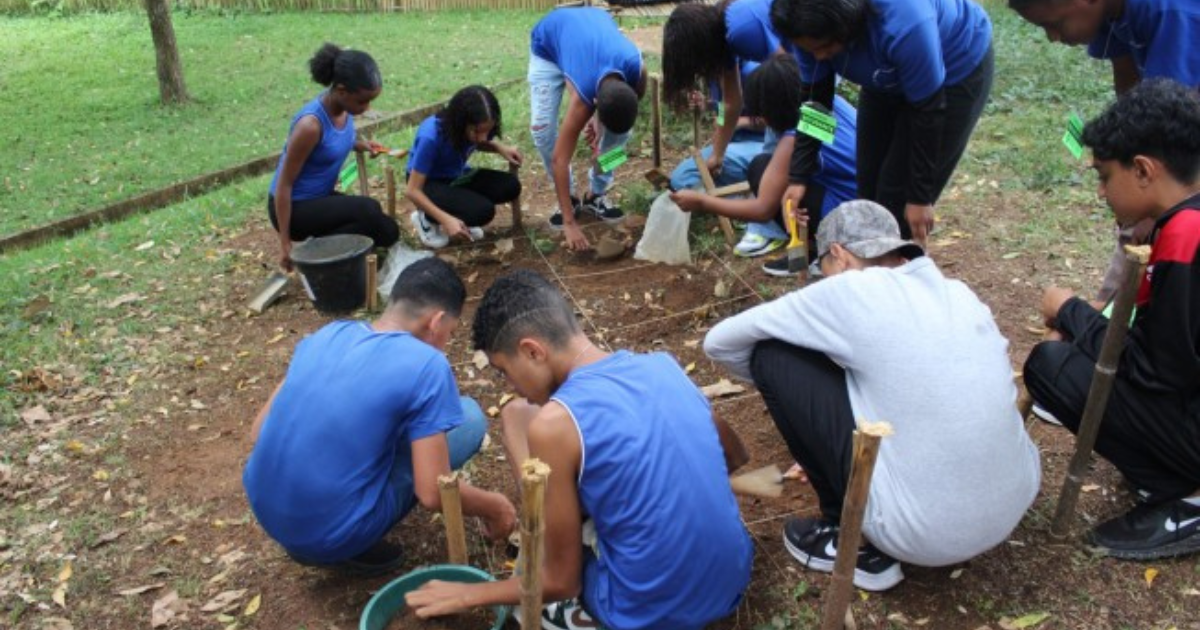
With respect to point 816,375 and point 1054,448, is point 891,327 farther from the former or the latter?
point 1054,448

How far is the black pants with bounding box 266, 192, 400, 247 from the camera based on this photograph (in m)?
4.64

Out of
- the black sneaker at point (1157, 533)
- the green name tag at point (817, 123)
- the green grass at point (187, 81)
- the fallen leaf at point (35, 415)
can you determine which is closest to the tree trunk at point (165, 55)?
the green grass at point (187, 81)

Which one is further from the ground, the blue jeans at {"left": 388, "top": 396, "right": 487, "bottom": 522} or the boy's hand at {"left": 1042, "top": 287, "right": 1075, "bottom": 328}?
the boy's hand at {"left": 1042, "top": 287, "right": 1075, "bottom": 328}

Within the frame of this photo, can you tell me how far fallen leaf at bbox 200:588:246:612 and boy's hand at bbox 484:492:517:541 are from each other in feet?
2.44

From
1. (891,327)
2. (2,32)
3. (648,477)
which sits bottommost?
(2,32)

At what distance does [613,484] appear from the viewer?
76.5 inches

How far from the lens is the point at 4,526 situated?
311cm

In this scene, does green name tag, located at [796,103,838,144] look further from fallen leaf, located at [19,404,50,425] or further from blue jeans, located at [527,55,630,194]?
fallen leaf, located at [19,404,50,425]

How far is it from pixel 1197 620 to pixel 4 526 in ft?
11.8

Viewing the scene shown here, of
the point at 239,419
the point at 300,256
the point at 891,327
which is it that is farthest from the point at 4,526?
the point at 891,327

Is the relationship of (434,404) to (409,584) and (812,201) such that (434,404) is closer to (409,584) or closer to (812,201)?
(409,584)

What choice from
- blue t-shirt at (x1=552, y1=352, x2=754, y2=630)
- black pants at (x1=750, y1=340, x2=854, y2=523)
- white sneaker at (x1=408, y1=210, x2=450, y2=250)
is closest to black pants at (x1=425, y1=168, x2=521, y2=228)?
white sneaker at (x1=408, y1=210, x2=450, y2=250)

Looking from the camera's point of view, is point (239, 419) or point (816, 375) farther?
point (239, 419)

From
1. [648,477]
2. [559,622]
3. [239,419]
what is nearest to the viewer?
[648,477]
